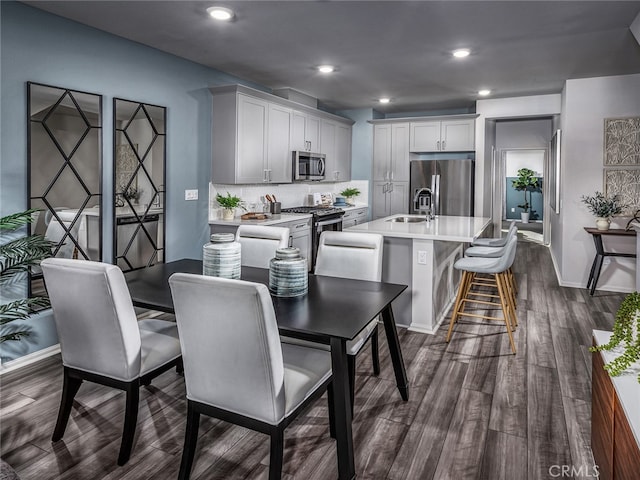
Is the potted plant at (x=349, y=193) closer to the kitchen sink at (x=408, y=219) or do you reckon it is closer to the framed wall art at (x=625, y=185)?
the kitchen sink at (x=408, y=219)

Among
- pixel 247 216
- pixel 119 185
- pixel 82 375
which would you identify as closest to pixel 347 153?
pixel 247 216

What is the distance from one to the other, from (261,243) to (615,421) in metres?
2.35

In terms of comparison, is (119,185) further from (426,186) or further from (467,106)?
(467,106)

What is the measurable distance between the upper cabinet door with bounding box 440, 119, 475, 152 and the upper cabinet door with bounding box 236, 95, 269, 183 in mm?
2998

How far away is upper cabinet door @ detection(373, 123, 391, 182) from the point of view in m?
7.23

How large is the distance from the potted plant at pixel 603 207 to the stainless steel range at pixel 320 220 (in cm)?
304

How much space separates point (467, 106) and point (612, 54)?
2785 millimetres

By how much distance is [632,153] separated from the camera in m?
5.01

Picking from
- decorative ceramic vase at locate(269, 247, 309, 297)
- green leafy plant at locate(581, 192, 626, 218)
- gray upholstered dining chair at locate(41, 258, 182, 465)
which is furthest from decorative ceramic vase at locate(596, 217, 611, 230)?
gray upholstered dining chair at locate(41, 258, 182, 465)

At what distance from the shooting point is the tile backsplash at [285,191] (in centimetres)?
490

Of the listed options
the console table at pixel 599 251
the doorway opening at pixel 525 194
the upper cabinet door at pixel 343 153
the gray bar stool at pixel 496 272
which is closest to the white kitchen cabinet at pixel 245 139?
the upper cabinet door at pixel 343 153

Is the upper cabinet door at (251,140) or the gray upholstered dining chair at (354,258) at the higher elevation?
the upper cabinet door at (251,140)

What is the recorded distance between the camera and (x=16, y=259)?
292 cm

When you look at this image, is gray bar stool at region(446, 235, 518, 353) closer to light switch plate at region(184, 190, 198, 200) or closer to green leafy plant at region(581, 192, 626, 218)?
green leafy plant at region(581, 192, 626, 218)
